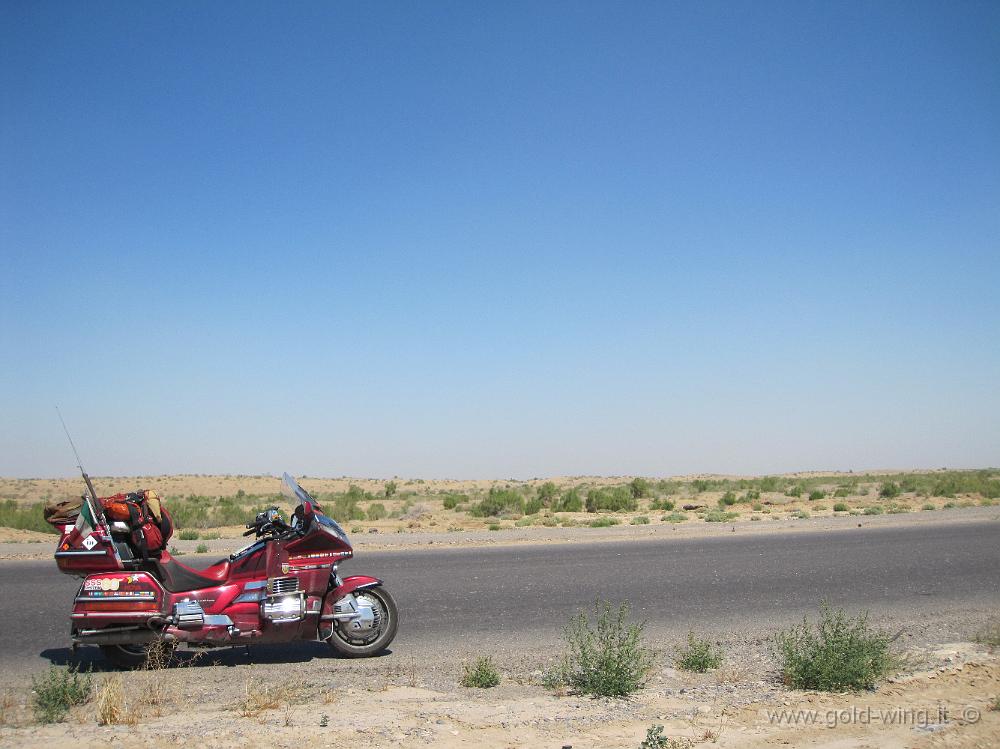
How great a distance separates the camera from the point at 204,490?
236 ft

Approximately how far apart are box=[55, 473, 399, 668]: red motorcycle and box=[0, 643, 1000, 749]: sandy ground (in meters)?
0.39

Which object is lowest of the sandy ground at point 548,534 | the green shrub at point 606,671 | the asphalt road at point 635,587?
the sandy ground at point 548,534

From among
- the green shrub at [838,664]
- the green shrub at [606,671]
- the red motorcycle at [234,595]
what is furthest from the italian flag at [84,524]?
the green shrub at [838,664]

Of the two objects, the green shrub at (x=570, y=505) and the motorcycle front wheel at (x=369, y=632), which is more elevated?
the motorcycle front wheel at (x=369, y=632)

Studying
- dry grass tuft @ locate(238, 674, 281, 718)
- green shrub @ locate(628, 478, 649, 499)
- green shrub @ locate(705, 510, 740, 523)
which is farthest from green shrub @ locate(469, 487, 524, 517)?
dry grass tuft @ locate(238, 674, 281, 718)

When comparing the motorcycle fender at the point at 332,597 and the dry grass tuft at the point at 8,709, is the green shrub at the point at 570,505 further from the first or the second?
the dry grass tuft at the point at 8,709

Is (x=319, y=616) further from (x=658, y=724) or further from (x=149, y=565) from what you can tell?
(x=658, y=724)

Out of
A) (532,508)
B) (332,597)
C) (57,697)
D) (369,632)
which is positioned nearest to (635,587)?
(369,632)

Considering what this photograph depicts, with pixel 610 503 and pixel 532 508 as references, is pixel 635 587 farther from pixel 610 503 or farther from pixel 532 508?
pixel 610 503

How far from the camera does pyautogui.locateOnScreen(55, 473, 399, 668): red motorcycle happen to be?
7.41 metres

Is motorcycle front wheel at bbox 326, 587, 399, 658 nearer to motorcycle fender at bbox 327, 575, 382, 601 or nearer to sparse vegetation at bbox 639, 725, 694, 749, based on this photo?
motorcycle fender at bbox 327, 575, 382, 601

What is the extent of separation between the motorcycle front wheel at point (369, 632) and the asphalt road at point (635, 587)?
1.52 ft

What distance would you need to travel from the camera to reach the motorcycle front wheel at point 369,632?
7883 millimetres

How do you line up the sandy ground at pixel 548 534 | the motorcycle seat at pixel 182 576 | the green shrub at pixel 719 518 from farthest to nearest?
the green shrub at pixel 719 518
the sandy ground at pixel 548 534
the motorcycle seat at pixel 182 576
